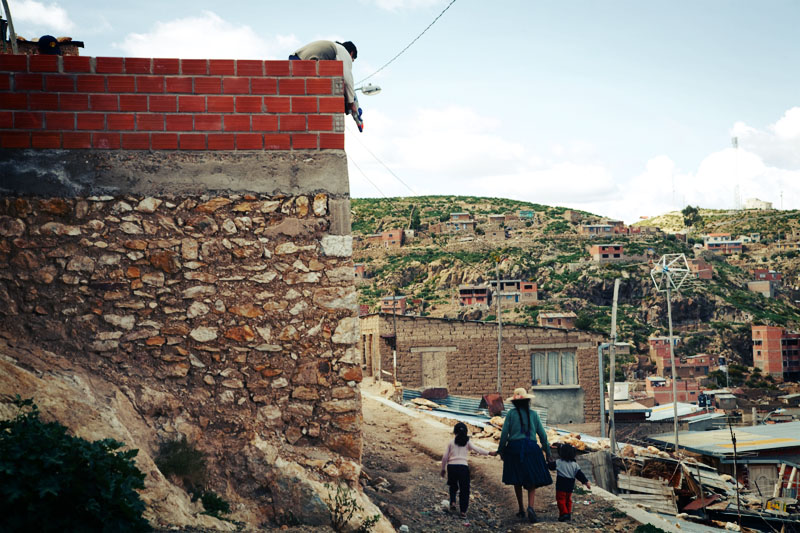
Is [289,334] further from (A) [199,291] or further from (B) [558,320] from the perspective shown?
(B) [558,320]

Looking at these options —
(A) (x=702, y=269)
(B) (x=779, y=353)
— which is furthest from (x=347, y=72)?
(A) (x=702, y=269)

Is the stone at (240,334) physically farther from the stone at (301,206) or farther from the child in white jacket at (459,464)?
the child in white jacket at (459,464)

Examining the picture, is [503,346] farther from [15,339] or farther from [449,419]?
[15,339]

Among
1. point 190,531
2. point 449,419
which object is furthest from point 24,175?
point 449,419

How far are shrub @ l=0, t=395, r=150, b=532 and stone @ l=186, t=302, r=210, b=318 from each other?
155cm

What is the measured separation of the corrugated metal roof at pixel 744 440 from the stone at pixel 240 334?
56.0 feet

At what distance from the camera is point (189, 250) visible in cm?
568

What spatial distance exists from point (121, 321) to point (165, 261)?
0.57m

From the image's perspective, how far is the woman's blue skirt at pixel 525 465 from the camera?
24.1ft

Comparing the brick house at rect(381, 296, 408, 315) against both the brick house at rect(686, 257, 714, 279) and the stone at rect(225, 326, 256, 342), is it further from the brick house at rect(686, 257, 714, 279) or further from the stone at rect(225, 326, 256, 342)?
the stone at rect(225, 326, 256, 342)

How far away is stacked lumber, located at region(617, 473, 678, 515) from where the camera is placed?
1452cm

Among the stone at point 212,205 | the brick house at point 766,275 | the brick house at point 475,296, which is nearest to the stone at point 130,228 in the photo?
the stone at point 212,205

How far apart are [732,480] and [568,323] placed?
46633 mm

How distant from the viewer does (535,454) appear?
7.41m
